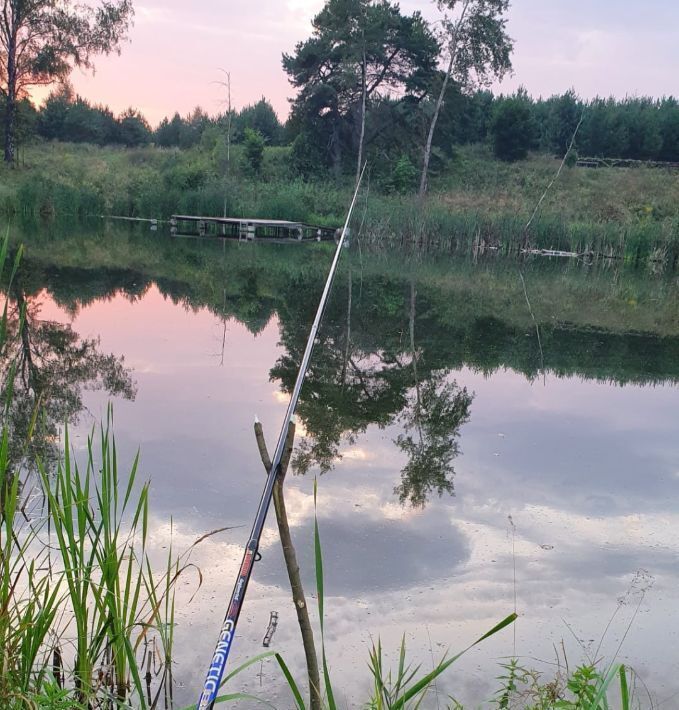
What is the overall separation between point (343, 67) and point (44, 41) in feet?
40.2

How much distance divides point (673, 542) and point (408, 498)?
131 cm

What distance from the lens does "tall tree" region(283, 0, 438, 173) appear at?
1177 inches

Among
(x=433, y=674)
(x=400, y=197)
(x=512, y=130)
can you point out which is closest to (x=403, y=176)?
(x=400, y=197)

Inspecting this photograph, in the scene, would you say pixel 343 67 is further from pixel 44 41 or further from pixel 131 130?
pixel 131 130

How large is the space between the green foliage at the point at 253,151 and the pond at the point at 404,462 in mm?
21712

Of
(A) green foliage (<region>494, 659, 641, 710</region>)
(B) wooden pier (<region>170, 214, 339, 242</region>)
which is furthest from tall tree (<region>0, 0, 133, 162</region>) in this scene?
(A) green foliage (<region>494, 659, 641, 710</region>)

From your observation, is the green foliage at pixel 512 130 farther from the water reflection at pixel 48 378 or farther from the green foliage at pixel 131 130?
the water reflection at pixel 48 378

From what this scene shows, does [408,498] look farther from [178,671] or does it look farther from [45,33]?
[45,33]

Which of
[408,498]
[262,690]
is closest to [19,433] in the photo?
[408,498]

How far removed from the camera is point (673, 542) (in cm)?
366

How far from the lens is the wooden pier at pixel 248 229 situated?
22.5m

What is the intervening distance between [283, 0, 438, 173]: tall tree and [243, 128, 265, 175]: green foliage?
2.03 m

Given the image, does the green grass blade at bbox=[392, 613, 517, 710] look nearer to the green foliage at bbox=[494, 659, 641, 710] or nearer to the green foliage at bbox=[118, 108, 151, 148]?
the green foliage at bbox=[494, 659, 641, 710]

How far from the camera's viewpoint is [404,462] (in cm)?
448
